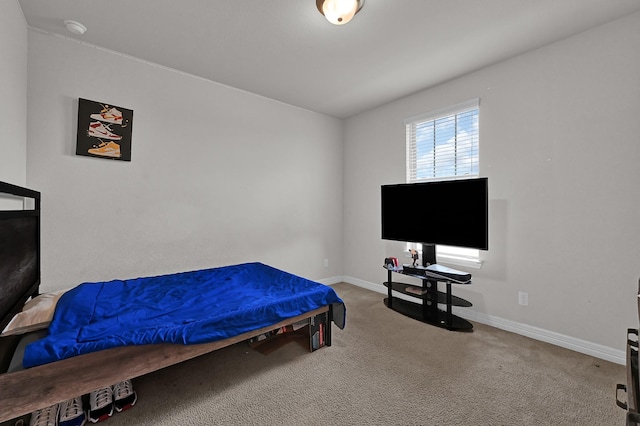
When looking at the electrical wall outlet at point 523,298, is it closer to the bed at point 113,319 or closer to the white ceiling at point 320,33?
the bed at point 113,319

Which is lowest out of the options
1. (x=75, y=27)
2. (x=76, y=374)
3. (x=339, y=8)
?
(x=76, y=374)

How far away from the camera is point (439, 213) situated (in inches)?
116

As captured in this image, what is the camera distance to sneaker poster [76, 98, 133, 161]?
2.44 metres

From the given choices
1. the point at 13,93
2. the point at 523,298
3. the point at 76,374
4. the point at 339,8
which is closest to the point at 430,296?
the point at 523,298

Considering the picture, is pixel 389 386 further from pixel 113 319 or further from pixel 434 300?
pixel 113 319

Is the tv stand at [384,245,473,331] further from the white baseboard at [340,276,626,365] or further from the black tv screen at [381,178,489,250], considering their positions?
the black tv screen at [381,178,489,250]

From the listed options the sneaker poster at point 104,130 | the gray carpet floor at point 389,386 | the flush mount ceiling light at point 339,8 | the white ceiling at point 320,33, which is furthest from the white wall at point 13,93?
the flush mount ceiling light at point 339,8

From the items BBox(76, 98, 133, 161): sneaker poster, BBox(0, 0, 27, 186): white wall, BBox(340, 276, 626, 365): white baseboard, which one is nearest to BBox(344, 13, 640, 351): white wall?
BBox(340, 276, 626, 365): white baseboard

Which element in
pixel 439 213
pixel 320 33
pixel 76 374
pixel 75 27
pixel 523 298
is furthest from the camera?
pixel 439 213

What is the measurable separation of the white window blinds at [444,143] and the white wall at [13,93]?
3666mm

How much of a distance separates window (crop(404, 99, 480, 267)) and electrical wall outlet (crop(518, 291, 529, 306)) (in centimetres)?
44

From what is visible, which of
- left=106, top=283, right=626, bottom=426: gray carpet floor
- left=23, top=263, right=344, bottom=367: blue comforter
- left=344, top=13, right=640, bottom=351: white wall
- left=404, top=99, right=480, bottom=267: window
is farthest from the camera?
left=404, top=99, right=480, bottom=267: window

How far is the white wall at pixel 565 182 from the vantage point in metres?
2.13

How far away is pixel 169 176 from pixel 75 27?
1.38 m
